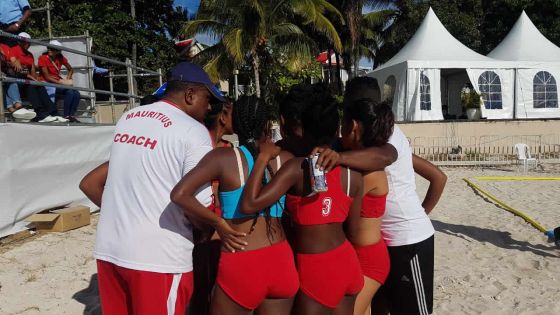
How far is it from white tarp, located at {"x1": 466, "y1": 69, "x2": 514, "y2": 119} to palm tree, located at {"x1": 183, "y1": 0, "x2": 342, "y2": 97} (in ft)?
19.7

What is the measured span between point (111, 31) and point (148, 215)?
24.7 meters

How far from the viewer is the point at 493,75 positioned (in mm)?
17375

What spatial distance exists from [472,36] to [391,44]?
15.9ft

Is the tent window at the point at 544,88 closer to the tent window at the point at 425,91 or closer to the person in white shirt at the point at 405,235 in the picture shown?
the tent window at the point at 425,91

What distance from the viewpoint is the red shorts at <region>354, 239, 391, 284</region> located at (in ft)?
8.47

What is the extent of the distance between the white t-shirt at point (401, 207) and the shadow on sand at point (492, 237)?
3.80m

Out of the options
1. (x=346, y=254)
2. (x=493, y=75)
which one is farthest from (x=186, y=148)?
(x=493, y=75)

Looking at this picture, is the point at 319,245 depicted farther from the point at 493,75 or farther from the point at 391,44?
the point at 391,44

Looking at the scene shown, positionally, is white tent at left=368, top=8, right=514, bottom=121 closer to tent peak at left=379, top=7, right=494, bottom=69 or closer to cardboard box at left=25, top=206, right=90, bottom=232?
tent peak at left=379, top=7, right=494, bottom=69

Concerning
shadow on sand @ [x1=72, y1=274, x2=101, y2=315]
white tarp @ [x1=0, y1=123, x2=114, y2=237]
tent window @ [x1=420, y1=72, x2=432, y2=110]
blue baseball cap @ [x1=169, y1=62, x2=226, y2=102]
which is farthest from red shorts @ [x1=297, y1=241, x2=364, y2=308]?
tent window @ [x1=420, y1=72, x2=432, y2=110]

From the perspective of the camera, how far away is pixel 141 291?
2146 millimetres

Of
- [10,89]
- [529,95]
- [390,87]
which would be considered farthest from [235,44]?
[10,89]

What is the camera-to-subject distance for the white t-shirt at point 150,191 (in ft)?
7.04

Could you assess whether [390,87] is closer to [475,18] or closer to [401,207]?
[475,18]
